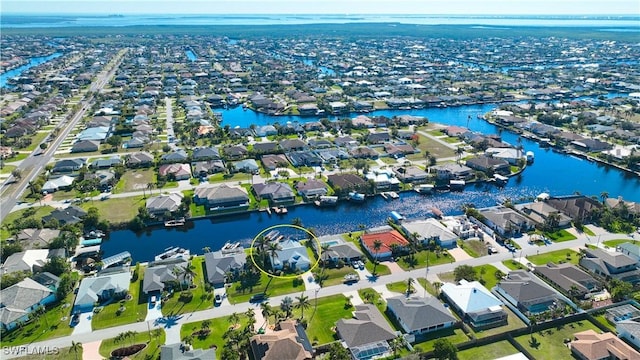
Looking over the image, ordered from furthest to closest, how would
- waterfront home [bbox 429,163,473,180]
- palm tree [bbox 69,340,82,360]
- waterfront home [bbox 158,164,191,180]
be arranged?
waterfront home [bbox 429,163,473,180], waterfront home [bbox 158,164,191,180], palm tree [bbox 69,340,82,360]

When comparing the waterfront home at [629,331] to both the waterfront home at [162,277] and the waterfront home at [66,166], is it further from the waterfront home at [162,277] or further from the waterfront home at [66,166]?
the waterfront home at [66,166]

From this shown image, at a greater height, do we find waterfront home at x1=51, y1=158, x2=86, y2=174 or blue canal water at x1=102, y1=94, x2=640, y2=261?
waterfront home at x1=51, y1=158, x2=86, y2=174

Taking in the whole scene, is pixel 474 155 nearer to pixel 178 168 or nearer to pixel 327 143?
pixel 327 143

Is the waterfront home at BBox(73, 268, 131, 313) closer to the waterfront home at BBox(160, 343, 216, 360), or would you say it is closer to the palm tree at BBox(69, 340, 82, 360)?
the palm tree at BBox(69, 340, 82, 360)

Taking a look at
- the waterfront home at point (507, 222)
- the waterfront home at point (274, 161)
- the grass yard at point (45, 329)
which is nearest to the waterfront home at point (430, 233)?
the waterfront home at point (507, 222)

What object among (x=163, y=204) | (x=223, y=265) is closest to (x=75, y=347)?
(x=223, y=265)

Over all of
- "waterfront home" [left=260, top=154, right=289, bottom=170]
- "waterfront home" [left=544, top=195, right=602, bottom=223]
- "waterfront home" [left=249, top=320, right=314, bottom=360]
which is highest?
"waterfront home" [left=544, top=195, right=602, bottom=223]

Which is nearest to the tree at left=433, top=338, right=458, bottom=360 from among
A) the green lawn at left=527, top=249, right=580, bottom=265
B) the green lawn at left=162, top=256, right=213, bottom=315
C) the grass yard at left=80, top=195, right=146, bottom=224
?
the green lawn at left=527, top=249, right=580, bottom=265

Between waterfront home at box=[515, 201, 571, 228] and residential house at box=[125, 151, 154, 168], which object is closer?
waterfront home at box=[515, 201, 571, 228]
